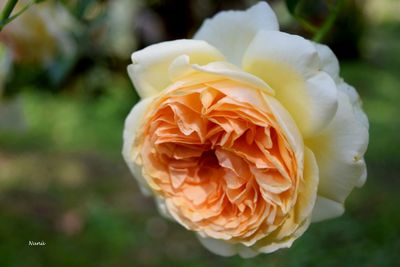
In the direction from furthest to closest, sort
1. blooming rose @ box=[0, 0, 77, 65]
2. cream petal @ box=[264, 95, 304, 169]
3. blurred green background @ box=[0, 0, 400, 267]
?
1. blurred green background @ box=[0, 0, 400, 267]
2. blooming rose @ box=[0, 0, 77, 65]
3. cream petal @ box=[264, 95, 304, 169]

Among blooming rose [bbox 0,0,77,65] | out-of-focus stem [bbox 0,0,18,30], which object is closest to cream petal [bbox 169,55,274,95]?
out-of-focus stem [bbox 0,0,18,30]

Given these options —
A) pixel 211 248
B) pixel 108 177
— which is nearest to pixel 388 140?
pixel 108 177

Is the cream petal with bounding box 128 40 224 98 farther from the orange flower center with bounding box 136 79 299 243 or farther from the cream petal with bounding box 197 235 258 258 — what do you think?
the cream petal with bounding box 197 235 258 258

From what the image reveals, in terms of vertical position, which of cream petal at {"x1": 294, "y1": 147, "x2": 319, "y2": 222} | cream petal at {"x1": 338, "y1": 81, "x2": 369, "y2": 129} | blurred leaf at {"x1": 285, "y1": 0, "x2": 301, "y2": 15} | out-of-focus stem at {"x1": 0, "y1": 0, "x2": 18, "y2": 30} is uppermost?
out-of-focus stem at {"x1": 0, "y1": 0, "x2": 18, "y2": 30}

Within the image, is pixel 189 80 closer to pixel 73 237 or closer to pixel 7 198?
pixel 73 237

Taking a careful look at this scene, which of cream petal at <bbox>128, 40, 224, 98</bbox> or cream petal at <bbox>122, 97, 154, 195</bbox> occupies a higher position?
cream petal at <bbox>128, 40, 224, 98</bbox>

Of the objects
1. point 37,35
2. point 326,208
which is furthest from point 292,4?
point 37,35

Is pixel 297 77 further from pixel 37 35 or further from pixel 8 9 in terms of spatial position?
pixel 37 35
